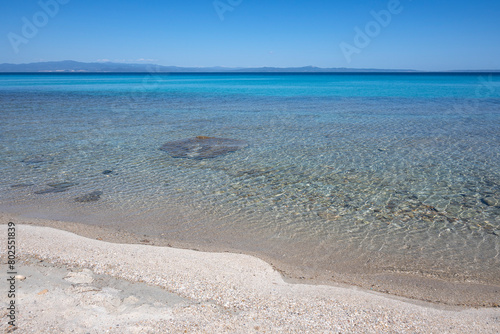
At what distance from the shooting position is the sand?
4008mm

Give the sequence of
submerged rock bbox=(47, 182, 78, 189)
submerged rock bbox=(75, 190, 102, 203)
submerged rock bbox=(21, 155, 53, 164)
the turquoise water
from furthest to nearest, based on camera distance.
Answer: submerged rock bbox=(21, 155, 53, 164) → submerged rock bbox=(47, 182, 78, 189) → submerged rock bbox=(75, 190, 102, 203) → the turquoise water

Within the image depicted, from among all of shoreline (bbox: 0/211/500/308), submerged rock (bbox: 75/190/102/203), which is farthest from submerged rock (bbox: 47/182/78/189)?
shoreline (bbox: 0/211/500/308)

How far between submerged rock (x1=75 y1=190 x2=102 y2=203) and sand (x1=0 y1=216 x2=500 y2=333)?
3.07 meters

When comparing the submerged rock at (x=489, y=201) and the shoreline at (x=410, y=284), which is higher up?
the submerged rock at (x=489, y=201)

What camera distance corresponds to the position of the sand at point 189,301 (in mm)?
4008

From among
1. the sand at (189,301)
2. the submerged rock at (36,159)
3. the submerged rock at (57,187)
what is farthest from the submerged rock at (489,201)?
the submerged rock at (36,159)

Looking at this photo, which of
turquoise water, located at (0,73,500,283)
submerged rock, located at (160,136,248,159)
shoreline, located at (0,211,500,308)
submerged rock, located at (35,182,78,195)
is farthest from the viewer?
submerged rock, located at (160,136,248,159)

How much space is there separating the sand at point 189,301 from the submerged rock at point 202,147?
7682 mm

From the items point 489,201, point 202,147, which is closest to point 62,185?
point 202,147

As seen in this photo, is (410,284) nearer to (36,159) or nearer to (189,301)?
(189,301)

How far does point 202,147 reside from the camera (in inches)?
572

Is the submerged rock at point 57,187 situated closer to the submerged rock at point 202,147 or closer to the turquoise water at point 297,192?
the turquoise water at point 297,192

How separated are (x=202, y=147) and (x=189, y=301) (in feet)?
34.3

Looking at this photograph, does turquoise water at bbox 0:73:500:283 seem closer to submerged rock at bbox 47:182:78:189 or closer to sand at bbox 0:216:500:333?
submerged rock at bbox 47:182:78:189
